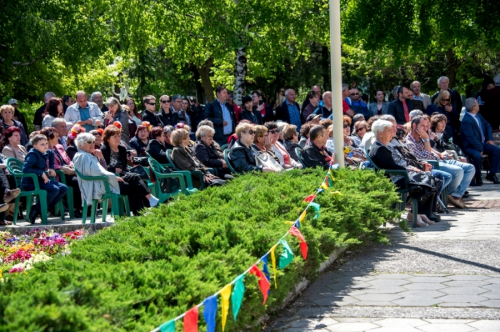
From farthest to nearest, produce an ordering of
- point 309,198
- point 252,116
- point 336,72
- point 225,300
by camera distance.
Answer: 1. point 252,116
2. point 336,72
3. point 309,198
4. point 225,300

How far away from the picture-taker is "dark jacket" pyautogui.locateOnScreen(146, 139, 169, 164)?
13.0 meters

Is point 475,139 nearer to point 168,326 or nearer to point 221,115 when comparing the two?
point 221,115

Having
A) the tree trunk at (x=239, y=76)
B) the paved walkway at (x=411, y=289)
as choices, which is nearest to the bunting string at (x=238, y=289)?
the paved walkway at (x=411, y=289)

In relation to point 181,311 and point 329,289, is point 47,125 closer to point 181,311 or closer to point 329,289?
point 329,289

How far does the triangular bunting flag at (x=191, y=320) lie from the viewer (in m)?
4.05

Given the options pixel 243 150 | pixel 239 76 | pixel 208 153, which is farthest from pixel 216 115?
pixel 243 150

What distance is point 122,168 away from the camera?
1235cm

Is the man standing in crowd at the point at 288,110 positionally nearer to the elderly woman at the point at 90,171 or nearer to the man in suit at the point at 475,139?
the man in suit at the point at 475,139

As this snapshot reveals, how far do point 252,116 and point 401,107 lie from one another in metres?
3.11

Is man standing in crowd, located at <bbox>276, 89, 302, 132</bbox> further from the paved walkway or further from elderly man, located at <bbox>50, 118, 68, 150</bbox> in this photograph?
the paved walkway

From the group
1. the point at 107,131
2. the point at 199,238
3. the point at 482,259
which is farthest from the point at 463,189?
the point at 199,238

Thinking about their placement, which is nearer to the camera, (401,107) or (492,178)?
(492,178)

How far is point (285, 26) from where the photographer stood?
2006cm

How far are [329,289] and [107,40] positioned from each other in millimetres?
15613
